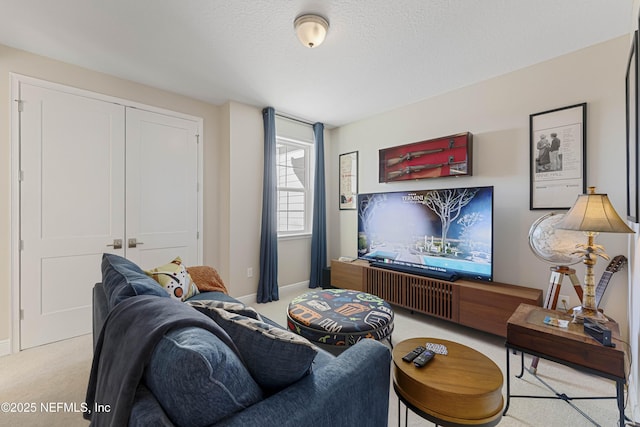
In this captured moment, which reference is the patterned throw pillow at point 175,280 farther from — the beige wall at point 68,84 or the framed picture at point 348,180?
the framed picture at point 348,180

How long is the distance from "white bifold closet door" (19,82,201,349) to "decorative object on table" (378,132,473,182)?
8.38 ft

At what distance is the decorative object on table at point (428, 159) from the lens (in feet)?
9.28

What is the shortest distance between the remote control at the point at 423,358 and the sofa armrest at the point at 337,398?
0.67 feet

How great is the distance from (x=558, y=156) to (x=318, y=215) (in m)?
2.78

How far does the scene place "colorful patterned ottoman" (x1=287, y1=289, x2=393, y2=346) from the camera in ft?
5.79

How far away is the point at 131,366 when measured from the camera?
76 cm

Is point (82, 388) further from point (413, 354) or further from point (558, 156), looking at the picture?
point (558, 156)

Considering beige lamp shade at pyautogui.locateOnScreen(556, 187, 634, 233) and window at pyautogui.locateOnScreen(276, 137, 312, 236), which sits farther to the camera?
window at pyautogui.locateOnScreen(276, 137, 312, 236)

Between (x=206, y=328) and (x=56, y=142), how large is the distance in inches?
108

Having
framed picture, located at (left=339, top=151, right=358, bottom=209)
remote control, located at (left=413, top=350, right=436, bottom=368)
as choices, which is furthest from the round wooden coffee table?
framed picture, located at (left=339, top=151, right=358, bottom=209)

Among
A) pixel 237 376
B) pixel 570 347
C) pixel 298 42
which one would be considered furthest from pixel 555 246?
pixel 298 42

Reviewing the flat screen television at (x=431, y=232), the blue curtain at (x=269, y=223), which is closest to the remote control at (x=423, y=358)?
the flat screen television at (x=431, y=232)

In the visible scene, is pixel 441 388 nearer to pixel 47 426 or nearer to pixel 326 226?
pixel 47 426

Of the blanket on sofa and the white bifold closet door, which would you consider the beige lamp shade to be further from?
the white bifold closet door
